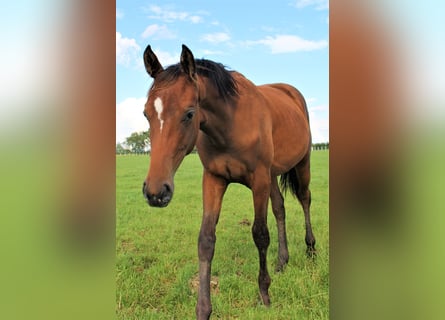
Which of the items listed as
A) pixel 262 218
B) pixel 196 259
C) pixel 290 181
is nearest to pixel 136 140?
pixel 262 218

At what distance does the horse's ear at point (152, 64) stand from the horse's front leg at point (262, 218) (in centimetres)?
114

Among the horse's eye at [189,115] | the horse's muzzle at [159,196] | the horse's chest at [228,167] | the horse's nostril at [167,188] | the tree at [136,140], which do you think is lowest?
the horse's muzzle at [159,196]

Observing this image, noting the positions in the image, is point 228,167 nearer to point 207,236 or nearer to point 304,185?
point 207,236

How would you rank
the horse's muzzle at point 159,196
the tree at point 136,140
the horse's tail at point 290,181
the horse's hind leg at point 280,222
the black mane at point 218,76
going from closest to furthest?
the horse's muzzle at point 159,196 < the black mane at point 218,76 < the tree at point 136,140 < the horse's hind leg at point 280,222 < the horse's tail at point 290,181

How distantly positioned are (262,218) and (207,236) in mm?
501

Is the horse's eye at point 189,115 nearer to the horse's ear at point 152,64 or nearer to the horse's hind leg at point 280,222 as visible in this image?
the horse's ear at point 152,64

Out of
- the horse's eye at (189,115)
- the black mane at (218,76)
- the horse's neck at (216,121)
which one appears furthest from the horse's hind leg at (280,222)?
the horse's eye at (189,115)

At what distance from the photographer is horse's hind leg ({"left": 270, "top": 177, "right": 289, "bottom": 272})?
12.3 ft

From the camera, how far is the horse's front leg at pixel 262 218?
2.84 metres

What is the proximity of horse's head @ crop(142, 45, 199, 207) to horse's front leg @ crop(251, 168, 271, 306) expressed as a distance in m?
0.83

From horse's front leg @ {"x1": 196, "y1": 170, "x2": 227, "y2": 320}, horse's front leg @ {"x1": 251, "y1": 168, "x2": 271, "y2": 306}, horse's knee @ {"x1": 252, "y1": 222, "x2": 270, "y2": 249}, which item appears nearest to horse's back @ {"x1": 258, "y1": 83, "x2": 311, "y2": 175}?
horse's front leg @ {"x1": 251, "y1": 168, "x2": 271, "y2": 306}

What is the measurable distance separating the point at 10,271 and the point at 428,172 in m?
1.52

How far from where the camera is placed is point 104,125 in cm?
137

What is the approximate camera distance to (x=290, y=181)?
4.44 m
